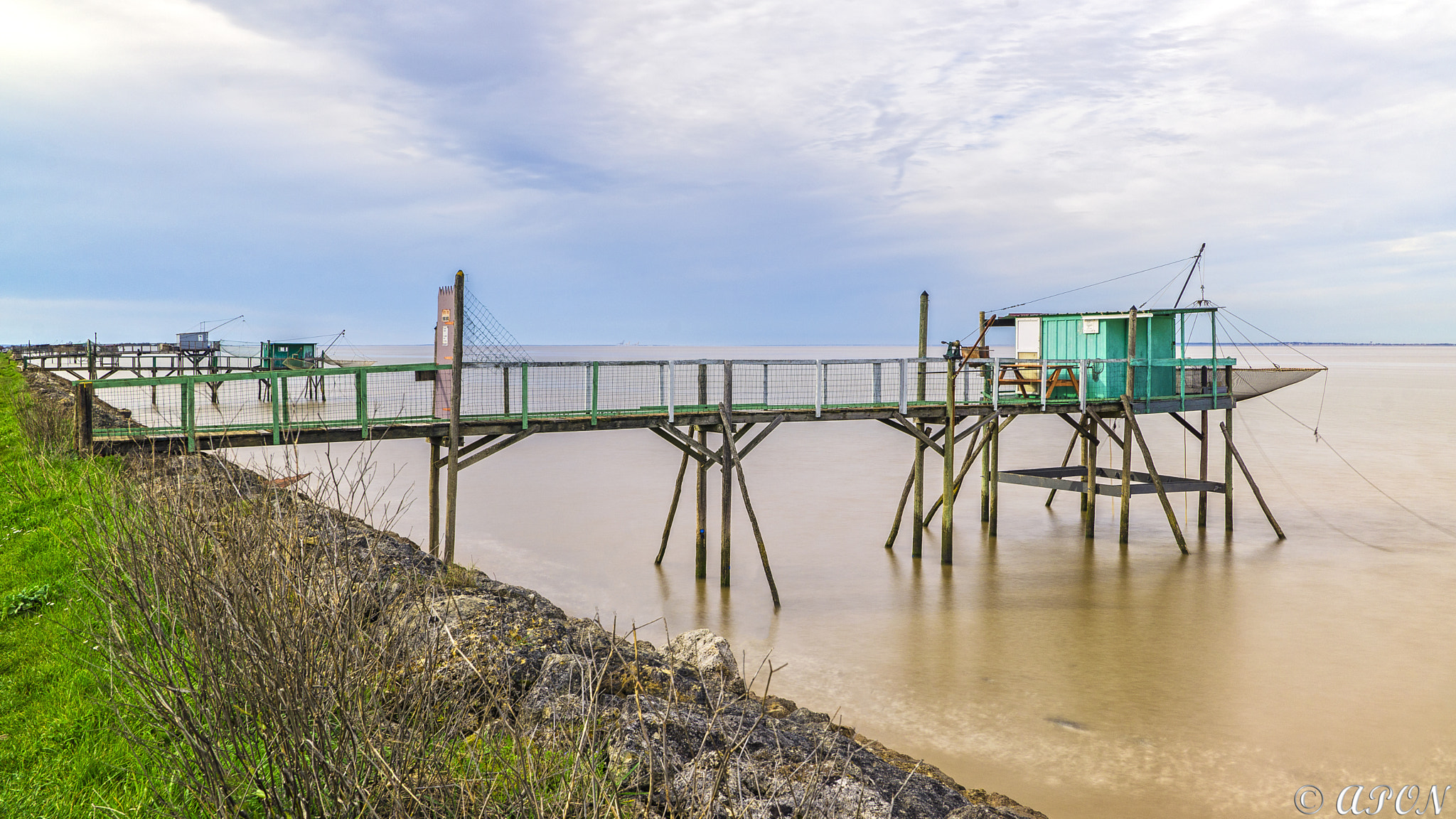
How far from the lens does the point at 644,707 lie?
587 centimetres

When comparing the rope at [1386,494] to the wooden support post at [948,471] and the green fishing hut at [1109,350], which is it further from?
the wooden support post at [948,471]

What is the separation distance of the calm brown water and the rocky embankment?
1692 millimetres

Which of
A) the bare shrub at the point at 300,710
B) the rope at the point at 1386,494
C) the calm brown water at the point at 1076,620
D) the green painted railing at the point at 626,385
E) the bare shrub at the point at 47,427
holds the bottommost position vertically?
the calm brown water at the point at 1076,620

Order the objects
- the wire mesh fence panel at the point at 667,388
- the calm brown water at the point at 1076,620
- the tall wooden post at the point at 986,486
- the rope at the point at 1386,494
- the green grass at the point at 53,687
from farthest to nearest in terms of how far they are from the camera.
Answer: the rope at the point at 1386,494 → the tall wooden post at the point at 986,486 → the wire mesh fence panel at the point at 667,388 → the calm brown water at the point at 1076,620 → the green grass at the point at 53,687

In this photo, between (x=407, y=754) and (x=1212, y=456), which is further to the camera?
(x=1212, y=456)

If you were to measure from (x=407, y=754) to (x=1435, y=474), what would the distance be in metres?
33.0

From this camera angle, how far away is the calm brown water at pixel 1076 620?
838 centimetres

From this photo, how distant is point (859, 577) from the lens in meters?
14.8

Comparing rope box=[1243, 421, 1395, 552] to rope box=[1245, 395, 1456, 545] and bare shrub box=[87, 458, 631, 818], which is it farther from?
bare shrub box=[87, 458, 631, 818]

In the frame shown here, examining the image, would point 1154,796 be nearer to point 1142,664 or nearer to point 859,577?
point 1142,664

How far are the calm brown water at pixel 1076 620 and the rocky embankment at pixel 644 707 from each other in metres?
1.69

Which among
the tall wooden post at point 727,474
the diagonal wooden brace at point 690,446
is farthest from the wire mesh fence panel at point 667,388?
the diagonal wooden brace at point 690,446

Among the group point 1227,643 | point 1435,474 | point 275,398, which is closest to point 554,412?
point 275,398

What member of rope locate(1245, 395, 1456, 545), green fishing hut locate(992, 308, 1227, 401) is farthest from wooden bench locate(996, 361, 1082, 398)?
rope locate(1245, 395, 1456, 545)
